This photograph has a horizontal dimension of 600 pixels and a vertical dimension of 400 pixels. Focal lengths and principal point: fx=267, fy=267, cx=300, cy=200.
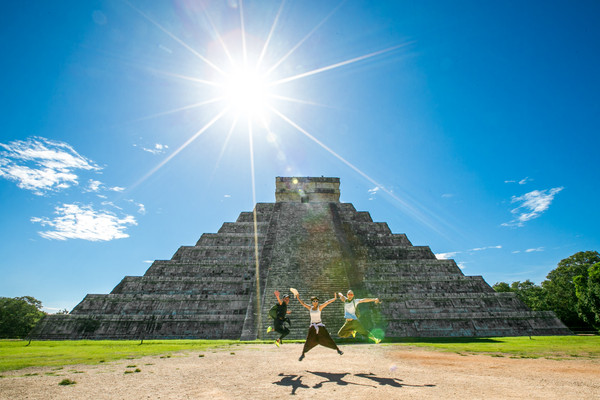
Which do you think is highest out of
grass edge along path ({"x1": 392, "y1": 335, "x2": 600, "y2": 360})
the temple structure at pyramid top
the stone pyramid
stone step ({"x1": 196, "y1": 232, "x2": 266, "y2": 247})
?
the temple structure at pyramid top

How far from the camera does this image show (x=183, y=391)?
3889 mm

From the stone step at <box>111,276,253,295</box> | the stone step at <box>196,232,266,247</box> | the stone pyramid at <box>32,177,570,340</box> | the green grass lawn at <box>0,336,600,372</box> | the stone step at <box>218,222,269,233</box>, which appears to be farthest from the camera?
the stone step at <box>218,222,269,233</box>

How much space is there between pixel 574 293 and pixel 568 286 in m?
1.64

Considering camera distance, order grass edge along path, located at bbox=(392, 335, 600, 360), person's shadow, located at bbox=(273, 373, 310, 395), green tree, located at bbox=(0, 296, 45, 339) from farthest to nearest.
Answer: green tree, located at bbox=(0, 296, 45, 339), grass edge along path, located at bbox=(392, 335, 600, 360), person's shadow, located at bbox=(273, 373, 310, 395)

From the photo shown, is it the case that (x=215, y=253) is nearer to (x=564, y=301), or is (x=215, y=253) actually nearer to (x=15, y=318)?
(x=15, y=318)

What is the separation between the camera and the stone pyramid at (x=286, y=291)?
14.6m

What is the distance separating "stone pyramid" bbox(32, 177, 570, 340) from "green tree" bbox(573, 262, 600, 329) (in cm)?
1084

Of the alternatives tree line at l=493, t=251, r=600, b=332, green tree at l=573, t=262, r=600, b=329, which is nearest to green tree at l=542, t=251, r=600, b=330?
tree line at l=493, t=251, r=600, b=332

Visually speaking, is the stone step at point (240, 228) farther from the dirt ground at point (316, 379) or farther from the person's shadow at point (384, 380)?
the person's shadow at point (384, 380)

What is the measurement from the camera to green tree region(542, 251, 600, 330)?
29.8 metres

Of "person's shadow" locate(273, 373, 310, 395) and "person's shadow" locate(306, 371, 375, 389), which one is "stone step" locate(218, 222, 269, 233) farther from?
"person's shadow" locate(273, 373, 310, 395)

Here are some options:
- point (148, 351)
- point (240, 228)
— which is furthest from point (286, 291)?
point (240, 228)

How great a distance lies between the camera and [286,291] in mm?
15617

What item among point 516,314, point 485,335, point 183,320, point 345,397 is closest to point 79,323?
point 183,320
